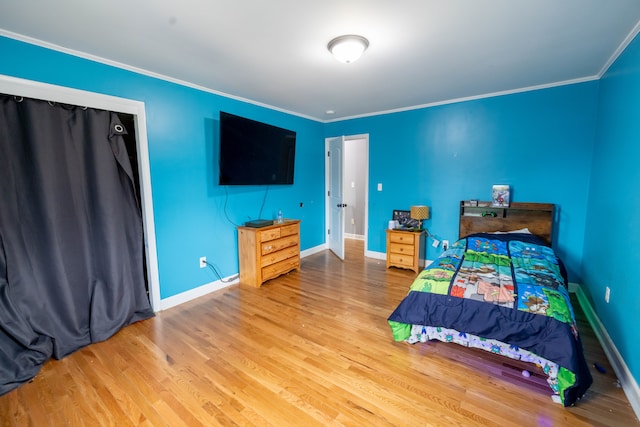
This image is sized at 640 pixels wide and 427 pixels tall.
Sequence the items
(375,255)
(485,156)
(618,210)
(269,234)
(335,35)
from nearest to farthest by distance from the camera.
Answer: (335,35)
(618,210)
(269,234)
(485,156)
(375,255)

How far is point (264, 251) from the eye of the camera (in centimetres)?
346

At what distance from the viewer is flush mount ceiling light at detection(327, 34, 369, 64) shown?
2010 millimetres

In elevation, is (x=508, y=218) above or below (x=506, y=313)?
above

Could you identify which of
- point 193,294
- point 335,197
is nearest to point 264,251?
point 193,294

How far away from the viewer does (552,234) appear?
10.8 feet

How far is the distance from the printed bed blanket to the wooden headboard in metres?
0.67

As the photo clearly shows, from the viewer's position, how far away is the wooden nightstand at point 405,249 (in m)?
3.86

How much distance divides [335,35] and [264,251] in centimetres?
244

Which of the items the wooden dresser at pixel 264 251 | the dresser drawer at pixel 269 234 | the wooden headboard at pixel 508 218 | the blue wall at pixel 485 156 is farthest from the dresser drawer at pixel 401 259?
the dresser drawer at pixel 269 234

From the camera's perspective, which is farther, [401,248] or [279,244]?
[401,248]

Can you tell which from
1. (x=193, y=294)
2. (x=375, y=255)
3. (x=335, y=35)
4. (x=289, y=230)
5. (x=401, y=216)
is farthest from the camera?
(x=375, y=255)

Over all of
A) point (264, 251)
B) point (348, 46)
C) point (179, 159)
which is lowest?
point (264, 251)

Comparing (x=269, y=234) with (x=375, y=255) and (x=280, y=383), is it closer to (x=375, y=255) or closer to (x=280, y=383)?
(x=280, y=383)

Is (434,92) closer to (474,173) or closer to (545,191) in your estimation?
(474,173)
